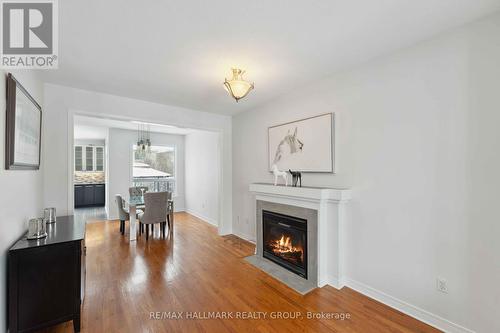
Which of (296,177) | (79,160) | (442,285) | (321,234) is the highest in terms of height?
(79,160)

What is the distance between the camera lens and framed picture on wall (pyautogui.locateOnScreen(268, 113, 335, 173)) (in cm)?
282

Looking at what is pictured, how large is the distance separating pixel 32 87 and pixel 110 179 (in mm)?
4363

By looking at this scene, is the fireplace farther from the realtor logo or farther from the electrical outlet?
the realtor logo

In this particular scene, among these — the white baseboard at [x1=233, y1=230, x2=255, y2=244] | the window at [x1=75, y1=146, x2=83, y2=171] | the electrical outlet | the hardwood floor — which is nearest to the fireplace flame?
the hardwood floor

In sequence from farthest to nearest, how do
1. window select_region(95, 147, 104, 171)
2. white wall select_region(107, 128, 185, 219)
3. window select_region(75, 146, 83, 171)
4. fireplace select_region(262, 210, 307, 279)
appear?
window select_region(95, 147, 104, 171) → window select_region(75, 146, 83, 171) → white wall select_region(107, 128, 185, 219) → fireplace select_region(262, 210, 307, 279)

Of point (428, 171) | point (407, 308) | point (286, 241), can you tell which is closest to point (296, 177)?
point (286, 241)

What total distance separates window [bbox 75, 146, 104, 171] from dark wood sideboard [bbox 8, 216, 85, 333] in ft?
25.0

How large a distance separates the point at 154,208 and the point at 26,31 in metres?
3.29

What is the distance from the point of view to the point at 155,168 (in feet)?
23.6

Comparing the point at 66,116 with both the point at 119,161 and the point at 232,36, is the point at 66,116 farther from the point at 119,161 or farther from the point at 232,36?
the point at 119,161

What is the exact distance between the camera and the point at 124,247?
4012 mm

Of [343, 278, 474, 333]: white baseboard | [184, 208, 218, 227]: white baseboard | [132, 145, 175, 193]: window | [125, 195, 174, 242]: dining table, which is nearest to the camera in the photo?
[343, 278, 474, 333]: white baseboard

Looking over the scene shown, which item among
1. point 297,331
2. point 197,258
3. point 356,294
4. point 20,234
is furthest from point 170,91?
point 356,294

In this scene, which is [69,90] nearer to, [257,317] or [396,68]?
[257,317]
